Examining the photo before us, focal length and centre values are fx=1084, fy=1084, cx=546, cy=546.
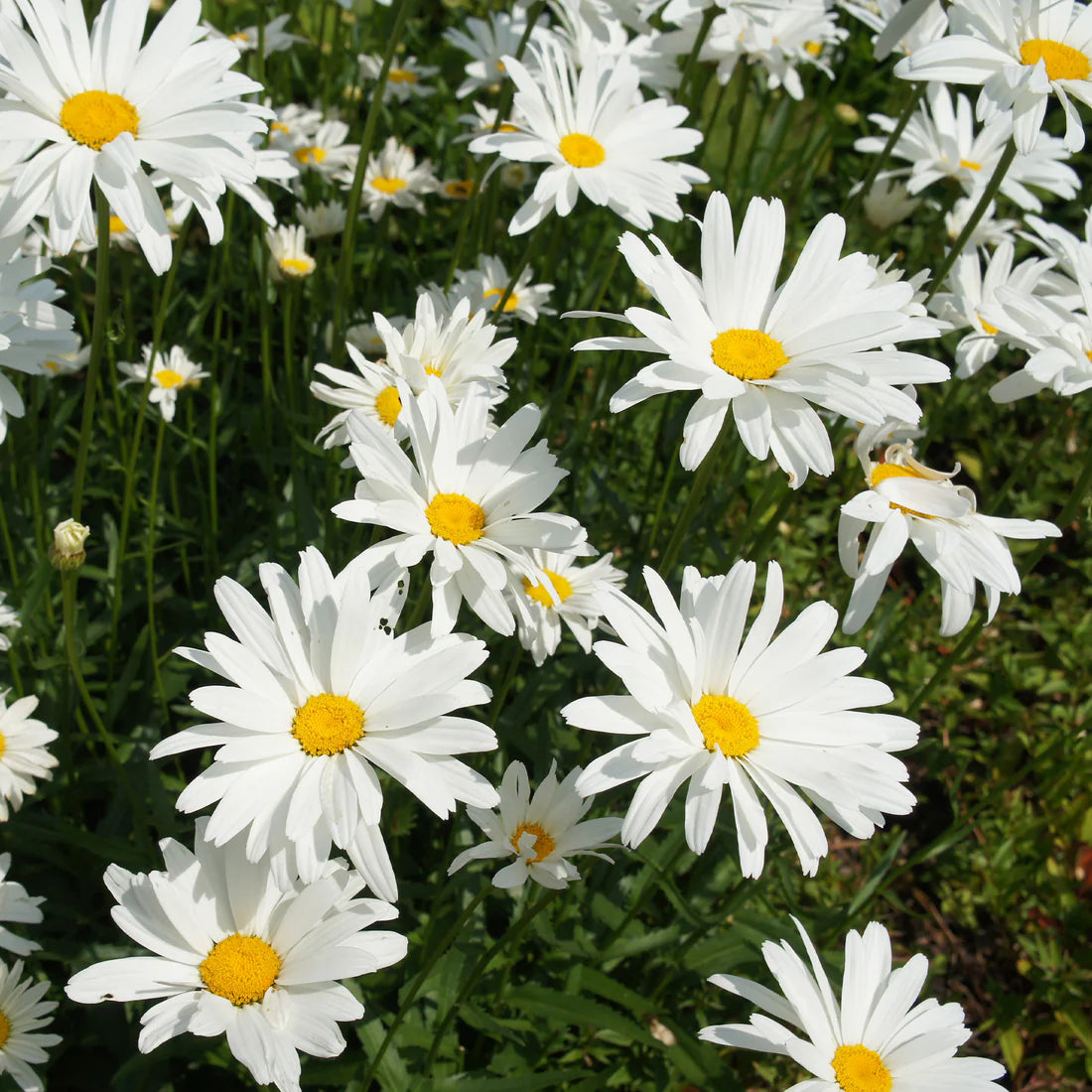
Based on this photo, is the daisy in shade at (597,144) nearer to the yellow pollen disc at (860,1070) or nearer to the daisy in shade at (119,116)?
the daisy in shade at (119,116)

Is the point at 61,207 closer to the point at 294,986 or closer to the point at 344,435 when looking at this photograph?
the point at 344,435

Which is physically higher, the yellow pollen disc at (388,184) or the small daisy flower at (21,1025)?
the yellow pollen disc at (388,184)

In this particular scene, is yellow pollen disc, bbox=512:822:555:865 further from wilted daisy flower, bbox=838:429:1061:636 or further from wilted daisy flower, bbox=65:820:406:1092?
wilted daisy flower, bbox=838:429:1061:636

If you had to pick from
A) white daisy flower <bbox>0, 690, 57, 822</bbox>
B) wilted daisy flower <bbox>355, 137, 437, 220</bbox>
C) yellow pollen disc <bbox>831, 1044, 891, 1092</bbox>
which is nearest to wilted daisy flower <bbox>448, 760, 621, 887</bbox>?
yellow pollen disc <bbox>831, 1044, 891, 1092</bbox>

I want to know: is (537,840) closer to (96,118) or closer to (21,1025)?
(21,1025)

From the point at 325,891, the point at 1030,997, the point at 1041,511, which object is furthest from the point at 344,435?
the point at 1041,511

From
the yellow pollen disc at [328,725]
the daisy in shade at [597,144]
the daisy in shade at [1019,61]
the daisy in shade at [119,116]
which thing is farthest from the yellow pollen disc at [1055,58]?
the yellow pollen disc at [328,725]
